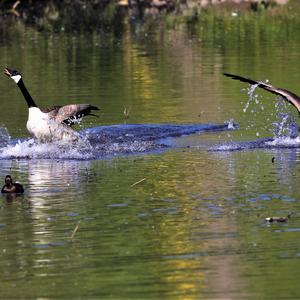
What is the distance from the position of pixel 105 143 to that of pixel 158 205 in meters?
5.03

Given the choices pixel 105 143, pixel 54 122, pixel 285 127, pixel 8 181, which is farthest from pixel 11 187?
pixel 285 127

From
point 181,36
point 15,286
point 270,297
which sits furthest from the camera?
point 181,36

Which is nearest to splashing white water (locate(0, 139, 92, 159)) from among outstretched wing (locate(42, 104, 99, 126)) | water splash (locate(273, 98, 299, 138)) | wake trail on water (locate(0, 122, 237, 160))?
wake trail on water (locate(0, 122, 237, 160))

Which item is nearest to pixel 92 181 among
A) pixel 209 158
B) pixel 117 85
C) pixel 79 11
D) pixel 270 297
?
pixel 209 158

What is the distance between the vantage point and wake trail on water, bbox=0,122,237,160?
680 inches

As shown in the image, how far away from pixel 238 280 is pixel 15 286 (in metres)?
1.75

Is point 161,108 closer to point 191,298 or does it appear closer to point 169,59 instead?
point 169,59

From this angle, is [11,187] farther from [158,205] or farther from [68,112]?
[68,112]

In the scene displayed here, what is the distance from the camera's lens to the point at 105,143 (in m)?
18.1

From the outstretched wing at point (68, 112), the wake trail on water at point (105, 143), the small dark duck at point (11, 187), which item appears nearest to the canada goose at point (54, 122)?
the outstretched wing at point (68, 112)

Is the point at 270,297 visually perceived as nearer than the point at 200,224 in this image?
Yes

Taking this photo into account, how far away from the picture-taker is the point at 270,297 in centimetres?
929

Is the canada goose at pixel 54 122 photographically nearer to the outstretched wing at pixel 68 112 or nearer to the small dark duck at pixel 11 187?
the outstretched wing at pixel 68 112

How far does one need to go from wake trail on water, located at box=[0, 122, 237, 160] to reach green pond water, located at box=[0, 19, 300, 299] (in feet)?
0.42
